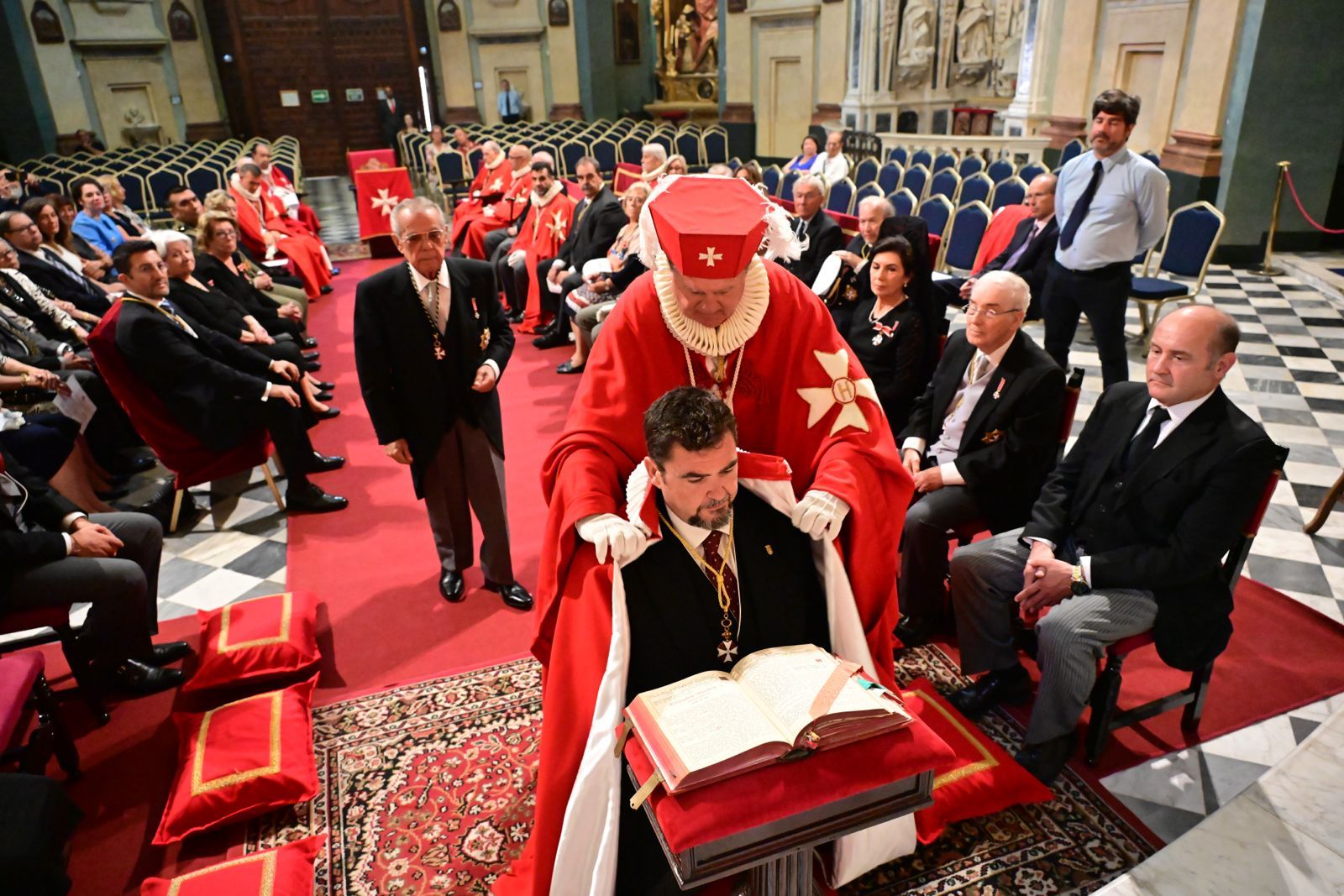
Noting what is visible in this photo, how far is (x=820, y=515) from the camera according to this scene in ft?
6.51

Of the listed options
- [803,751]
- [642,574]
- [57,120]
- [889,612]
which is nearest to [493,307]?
[642,574]

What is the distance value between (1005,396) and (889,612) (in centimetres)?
128

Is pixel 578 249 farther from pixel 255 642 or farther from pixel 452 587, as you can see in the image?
pixel 255 642

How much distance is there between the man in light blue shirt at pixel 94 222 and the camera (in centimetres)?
752

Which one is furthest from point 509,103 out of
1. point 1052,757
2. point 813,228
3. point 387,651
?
point 1052,757

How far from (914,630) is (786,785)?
200 cm

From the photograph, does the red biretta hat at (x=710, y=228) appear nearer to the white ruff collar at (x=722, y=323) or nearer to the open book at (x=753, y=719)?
the white ruff collar at (x=722, y=323)

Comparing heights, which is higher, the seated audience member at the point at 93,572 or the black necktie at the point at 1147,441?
the black necktie at the point at 1147,441

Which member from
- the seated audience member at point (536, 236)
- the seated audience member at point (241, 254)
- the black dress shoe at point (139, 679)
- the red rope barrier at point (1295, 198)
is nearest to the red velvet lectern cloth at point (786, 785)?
the black dress shoe at point (139, 679)

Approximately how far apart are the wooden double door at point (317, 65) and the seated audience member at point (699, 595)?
63.3 feet

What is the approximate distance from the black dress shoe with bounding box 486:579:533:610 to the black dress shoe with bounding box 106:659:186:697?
4.19 feet

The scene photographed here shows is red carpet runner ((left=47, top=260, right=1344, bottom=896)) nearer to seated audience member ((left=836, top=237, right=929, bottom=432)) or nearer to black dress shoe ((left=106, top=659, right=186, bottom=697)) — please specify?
black dress shoe ((left=106, top=659, right=186, bottom=697))

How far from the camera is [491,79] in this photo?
1861 cm

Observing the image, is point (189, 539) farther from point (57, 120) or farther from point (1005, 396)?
point (57, 120)
